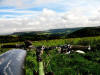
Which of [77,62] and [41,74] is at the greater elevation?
[41,74]

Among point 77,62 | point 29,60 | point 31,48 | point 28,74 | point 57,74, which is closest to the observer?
point 28,74

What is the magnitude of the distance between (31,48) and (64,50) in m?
2.83

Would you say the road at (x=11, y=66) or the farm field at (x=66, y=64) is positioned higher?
the road at (x=11, y=66)

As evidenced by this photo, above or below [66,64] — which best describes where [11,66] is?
above

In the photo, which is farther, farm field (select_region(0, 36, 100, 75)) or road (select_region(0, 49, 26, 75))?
farm field (select_region(0, 36, 100, 75))

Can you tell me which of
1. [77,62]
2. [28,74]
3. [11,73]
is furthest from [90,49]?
[11,73]

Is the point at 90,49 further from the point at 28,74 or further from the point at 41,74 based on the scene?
the point at 41,74

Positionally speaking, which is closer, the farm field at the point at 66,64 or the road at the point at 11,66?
the road at the point at 11,66

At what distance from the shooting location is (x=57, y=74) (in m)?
5.97

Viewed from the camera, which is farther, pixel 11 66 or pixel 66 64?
pixel 66 64

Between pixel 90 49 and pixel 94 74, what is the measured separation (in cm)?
655

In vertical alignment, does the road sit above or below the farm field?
above

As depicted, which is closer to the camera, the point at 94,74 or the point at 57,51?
the point at 94,74

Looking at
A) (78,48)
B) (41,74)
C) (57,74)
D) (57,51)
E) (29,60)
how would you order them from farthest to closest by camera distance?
(78,48)
(57,51)
(29,60)
(57,74)
(41,74)
